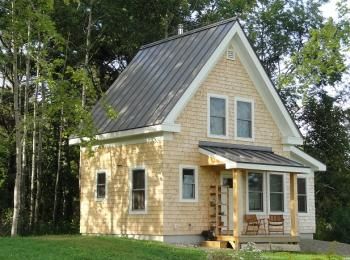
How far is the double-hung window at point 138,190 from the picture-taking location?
837 inches

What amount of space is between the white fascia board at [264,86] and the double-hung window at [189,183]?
4.63m

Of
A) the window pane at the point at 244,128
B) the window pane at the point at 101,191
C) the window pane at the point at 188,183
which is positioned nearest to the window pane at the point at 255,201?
the window pane at the point at 244,128

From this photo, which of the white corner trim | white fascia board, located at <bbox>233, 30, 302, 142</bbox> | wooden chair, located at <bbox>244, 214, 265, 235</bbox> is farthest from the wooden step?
white fascia board, located at <bbox>233, 30, 302, 142</bbox>

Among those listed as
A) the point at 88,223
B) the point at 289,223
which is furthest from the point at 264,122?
the point at 88,223

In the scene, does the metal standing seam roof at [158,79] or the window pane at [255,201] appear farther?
the window pane at [255,201]

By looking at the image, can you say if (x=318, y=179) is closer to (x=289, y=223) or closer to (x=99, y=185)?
(x=289, y=223)

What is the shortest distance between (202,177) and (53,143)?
1562 cm

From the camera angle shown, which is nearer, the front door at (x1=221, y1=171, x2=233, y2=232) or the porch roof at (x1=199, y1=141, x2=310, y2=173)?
the porch roof at (x1=199, y1=141, x2=310, y2=173)

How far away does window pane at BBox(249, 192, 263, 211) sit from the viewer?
2245 centimetres

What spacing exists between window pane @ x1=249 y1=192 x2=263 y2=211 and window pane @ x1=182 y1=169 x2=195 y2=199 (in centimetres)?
262

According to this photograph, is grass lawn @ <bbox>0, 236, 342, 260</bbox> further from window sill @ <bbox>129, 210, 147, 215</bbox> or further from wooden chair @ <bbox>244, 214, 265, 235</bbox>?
wooden chair @ <bbox>244, 214, 265, 235</bbox>

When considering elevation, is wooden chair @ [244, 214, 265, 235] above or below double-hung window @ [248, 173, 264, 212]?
below

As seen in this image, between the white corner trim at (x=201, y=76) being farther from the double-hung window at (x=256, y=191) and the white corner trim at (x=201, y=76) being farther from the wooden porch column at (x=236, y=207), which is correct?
the double-hung window at (x=256, y=191)

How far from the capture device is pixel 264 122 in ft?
77.7
